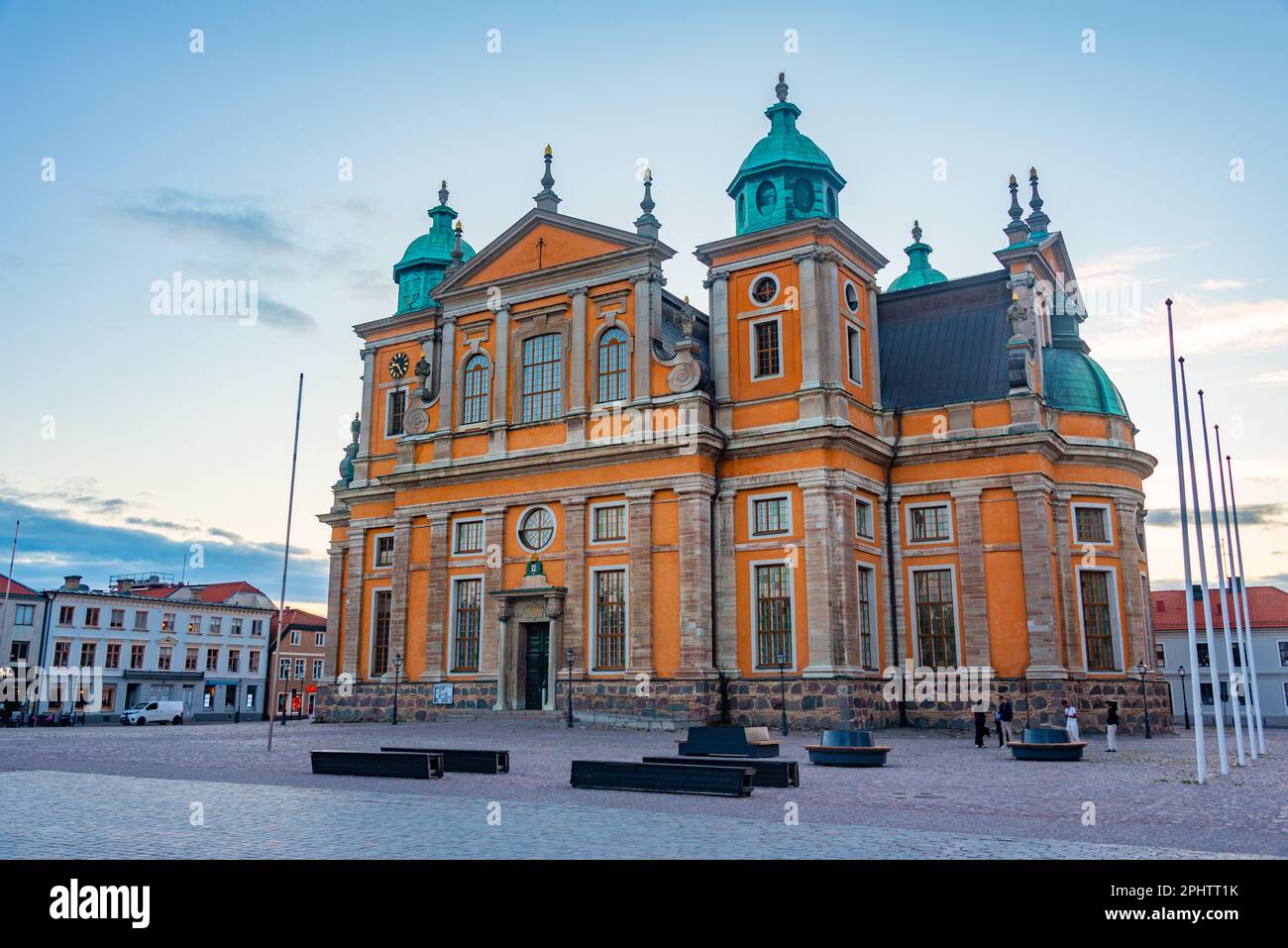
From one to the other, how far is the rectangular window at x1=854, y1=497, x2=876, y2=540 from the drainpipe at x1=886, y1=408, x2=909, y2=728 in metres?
1.27

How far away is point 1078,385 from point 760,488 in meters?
15.0

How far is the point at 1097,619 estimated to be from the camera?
139 feet

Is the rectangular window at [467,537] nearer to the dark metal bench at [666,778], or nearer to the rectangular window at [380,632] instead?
the rectangular window at [380,632]

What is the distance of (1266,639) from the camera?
6981cm

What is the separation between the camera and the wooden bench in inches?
964

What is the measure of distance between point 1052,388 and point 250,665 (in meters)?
69.5

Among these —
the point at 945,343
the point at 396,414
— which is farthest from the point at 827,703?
the point at 396,414

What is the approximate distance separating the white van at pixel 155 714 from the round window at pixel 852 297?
1895 inches

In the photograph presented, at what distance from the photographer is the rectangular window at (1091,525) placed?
141 feet

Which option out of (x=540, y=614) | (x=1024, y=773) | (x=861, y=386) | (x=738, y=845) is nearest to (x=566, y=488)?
(x=540, y=614)

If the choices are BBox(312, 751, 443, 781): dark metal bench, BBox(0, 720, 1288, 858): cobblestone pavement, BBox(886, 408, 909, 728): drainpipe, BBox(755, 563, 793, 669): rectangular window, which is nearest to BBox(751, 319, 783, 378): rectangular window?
BBox(886, 408, 909, 728): drainpipe

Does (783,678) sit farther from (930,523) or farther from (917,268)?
(917,268)
